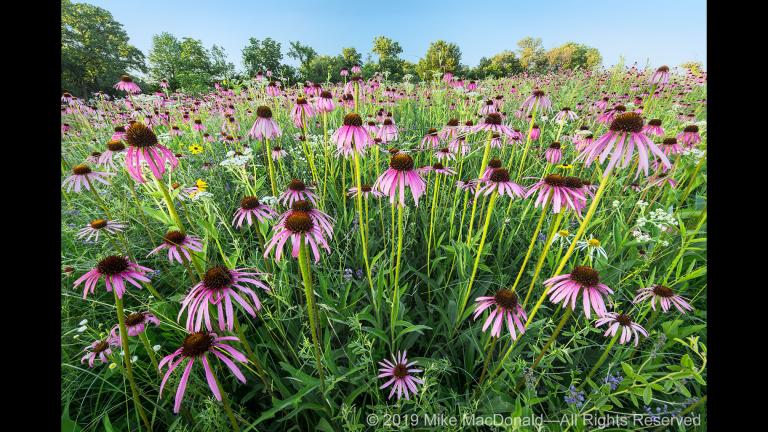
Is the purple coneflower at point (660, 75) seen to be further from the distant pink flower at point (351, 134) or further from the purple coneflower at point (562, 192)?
the distant pink flower at point (351, 134)

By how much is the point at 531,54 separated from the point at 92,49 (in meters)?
38.4

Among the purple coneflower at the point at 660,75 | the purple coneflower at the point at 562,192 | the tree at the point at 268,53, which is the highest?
the tree at the point at 268,53

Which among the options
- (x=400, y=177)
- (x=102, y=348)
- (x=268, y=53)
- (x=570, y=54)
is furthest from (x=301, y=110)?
(x=570, y=54)

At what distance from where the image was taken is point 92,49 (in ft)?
78.2

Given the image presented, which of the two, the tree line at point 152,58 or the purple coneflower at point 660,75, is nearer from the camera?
the purple coneflower at point 660,75

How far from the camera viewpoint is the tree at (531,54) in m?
30.0

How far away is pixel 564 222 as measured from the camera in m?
1.97

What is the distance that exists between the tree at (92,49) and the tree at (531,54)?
108 feet

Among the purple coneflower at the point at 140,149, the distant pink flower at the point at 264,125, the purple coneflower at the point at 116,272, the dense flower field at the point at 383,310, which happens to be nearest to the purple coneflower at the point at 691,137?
the dense flower field at the point at 383,310

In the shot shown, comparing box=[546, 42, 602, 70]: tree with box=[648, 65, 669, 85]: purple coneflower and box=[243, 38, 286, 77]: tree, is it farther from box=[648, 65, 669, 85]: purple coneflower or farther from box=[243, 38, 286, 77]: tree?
box=[648, 65, 669, 85]: purple coneflower

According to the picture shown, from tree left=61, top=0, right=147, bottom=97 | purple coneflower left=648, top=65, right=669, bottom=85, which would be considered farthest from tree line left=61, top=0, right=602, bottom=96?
purple coneflower left=648, top=65, right=669, bottom=85

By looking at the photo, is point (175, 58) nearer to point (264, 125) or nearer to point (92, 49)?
point (92, 49)
